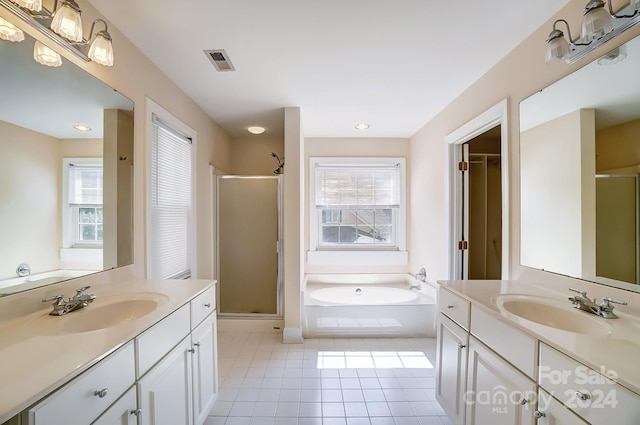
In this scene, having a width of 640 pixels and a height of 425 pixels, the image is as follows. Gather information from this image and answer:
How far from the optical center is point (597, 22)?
111cm

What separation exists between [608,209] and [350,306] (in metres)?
2.10

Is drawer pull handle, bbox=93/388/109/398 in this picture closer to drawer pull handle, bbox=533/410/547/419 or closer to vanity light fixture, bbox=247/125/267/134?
drawer pull handle, bbox=533/410/547/419

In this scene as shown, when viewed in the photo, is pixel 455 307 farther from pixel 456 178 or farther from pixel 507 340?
pixel 456 178

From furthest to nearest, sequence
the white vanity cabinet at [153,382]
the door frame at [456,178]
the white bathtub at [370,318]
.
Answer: the white bathtub at [370,318]
the door frame at [456,178]
the white vanity cabinet at [153,382]

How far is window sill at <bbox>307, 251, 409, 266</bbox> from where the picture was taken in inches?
149

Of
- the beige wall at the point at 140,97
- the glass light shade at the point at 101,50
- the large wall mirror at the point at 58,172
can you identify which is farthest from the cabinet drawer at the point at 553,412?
the glass light shade at the point at 101,50

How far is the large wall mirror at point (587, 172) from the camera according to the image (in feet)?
3.85

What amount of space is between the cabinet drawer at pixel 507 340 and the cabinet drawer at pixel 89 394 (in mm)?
1466

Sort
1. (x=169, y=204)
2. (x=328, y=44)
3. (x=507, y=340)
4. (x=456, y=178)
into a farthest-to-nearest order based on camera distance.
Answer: (x=456, y=178) < (x=169, y=204) < (x=328, y=44) < (x=507, y=340)

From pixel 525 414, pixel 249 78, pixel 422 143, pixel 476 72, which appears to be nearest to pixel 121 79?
pixel 249 78

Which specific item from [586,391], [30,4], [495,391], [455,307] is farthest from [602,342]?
[30,4]

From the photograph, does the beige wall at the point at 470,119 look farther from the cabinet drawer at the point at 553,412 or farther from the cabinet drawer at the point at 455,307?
the cabinet drawer at the point at 553,412

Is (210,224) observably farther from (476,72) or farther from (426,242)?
(476,72)

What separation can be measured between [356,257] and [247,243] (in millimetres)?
Answer: 1513
